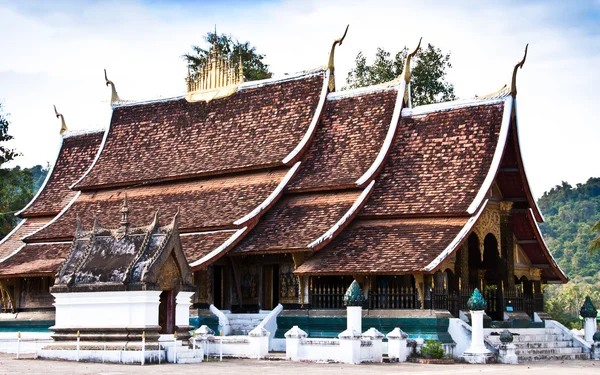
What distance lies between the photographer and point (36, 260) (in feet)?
83.1

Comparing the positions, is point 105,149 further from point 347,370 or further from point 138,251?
point 347,370

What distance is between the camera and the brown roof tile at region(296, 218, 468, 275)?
20.5 metres

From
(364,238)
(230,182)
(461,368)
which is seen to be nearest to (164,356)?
(461,368)

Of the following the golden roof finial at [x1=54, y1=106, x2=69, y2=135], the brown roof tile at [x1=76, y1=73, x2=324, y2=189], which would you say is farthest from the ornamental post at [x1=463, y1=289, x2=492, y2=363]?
the golden roof finial at [x1=54, y1=106, x2=69, y2=135]

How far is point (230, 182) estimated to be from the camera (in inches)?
987

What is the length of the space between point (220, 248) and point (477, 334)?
19.8 feet

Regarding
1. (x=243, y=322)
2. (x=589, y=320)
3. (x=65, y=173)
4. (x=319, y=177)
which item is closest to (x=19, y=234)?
(x=65, y=173)

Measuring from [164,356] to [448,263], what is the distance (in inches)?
262

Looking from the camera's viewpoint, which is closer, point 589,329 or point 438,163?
point 589,329

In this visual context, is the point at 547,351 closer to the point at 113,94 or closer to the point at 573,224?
the point at 113,94

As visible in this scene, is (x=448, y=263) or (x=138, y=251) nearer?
(x=138, y=251)

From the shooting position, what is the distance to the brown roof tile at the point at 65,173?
94.2 ft

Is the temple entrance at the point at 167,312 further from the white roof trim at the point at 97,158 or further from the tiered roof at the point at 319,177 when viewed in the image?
the white roof trim at the point at 97,158

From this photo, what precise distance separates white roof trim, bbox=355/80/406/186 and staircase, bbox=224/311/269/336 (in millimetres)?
3745
